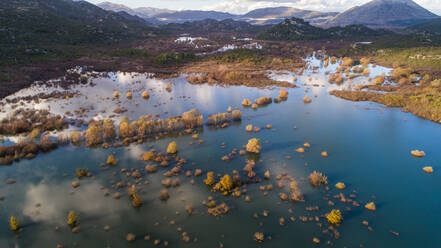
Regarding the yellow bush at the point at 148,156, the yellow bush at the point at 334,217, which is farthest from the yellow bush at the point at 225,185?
the yellow bush at the point at 148,156

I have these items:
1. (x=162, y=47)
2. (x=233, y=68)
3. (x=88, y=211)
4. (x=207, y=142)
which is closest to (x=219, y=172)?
(x=207, y=142)

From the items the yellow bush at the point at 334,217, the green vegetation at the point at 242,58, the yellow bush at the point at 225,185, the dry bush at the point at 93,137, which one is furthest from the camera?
the green vegetation at the point at 242,58

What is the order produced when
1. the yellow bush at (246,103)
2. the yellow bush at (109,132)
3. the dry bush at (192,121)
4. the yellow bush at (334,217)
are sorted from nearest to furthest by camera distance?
the yellow bush at (334,217) → the yellow bush at (109,132) → the dry bush at (192,121) → the yellow bush at (246,103)

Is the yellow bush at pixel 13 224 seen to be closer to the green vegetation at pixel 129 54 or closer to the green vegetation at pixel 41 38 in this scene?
the green vegetation at pixel 41 38

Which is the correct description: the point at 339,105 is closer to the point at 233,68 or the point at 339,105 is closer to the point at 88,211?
Result: the point at 233,68

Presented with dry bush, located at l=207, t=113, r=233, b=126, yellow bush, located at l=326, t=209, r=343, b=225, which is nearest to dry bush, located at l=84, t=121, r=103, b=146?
dry bush, located at l=207, t=113, r=233, b=126

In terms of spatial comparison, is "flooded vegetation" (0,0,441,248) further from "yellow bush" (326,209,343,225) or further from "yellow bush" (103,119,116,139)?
"yellow bush" (103,119,116,139)
